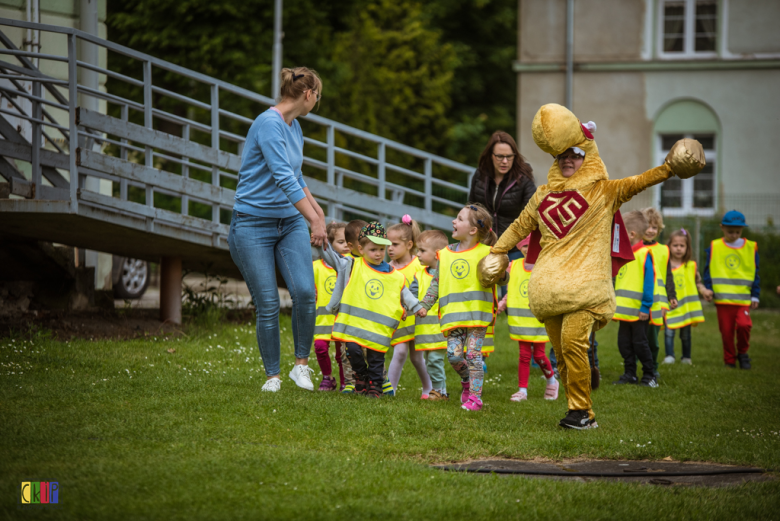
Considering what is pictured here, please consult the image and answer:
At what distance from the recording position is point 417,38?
31.0 m

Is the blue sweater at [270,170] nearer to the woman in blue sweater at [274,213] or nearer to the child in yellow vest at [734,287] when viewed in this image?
the woman in blue sweater at [274,213]

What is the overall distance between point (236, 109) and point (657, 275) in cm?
1430

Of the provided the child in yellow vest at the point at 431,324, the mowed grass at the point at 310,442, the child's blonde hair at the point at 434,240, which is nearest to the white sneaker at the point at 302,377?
the mowed grass at the point at 310,442

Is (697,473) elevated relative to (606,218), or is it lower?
lower

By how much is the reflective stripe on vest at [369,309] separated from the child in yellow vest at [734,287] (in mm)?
4804

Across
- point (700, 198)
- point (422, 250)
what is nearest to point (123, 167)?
point (422, 250)

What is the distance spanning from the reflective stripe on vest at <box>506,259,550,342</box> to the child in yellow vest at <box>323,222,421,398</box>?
1385 millimetres

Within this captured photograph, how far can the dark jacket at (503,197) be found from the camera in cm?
757

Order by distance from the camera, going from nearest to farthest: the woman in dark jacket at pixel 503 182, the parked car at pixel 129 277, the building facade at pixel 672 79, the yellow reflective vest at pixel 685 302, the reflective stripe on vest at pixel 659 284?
the woman in dark jacket at pixel 503 182, the reflective stripe on vest at pixel 659 284, the yellow reflective vest at pixel 685 302, the parked car at pixel 129 277, the building facade at pixel 672 79

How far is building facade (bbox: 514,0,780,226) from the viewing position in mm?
21484

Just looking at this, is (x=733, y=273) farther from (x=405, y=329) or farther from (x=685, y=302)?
(x=405, y=329)

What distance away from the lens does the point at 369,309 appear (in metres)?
6.05

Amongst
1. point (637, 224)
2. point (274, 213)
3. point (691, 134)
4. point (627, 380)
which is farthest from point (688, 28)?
point (274, 213)

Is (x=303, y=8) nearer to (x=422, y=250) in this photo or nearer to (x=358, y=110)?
(x=358, y=110)
